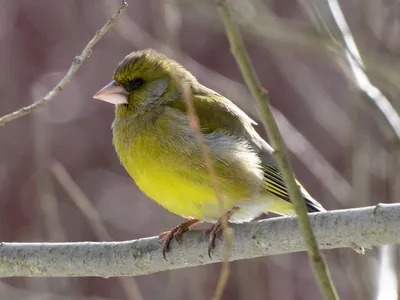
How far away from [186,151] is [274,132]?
6.82 ft

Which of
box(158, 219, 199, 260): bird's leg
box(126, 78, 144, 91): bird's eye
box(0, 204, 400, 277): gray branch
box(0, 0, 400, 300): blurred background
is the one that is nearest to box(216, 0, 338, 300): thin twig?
box(0, 204, 400, 277): gray branch

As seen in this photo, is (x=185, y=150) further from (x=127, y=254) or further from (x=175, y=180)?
(x=127, y=254)

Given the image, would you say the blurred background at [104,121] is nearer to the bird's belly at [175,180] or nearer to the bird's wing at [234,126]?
the bird's wing at [234,126]

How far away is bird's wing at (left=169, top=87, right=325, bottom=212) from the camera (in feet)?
16.0

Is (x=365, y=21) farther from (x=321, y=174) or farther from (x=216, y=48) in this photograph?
(x=216, y=48)

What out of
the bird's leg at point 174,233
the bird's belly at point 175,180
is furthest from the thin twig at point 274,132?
the bird's belly at point 175,180

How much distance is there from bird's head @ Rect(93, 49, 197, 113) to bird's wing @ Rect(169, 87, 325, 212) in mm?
165

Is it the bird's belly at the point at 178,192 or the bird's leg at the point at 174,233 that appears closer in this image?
the bird's leg at the point at 174,233

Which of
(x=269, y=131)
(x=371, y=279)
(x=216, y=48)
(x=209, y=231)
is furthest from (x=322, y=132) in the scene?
(x=269, y=131)

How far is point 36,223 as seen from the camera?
862 cm

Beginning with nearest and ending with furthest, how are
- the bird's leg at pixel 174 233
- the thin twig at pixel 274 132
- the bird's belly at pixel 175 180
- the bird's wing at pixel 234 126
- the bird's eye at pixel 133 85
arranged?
the thin twig at pixel 274 132 → the bird's leg at pixel 174 233 → the bird's belly at pixel 175 180 → the bird's wing at pixel 234 126 → the bird's eye at pixel 133 85

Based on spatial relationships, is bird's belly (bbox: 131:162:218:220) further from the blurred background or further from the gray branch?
the blurred background

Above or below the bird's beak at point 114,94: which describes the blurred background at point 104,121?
above

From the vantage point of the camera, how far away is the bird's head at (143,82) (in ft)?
16.6
